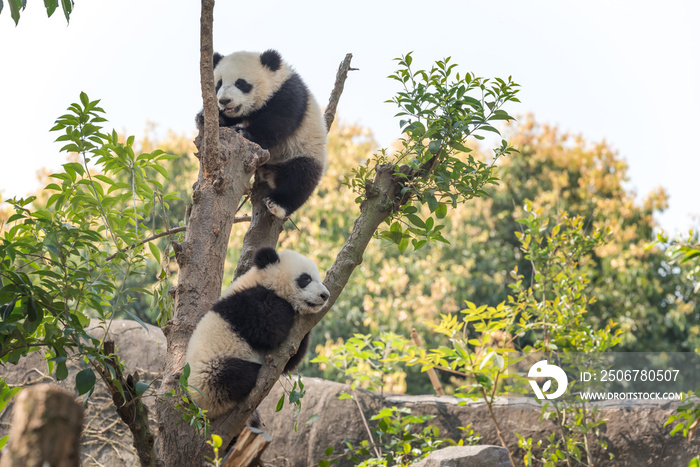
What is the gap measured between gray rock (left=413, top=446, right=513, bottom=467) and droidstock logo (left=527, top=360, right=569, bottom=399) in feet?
2.05

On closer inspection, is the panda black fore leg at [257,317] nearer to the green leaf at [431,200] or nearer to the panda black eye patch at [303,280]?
the panda black eye patch at [303,280]

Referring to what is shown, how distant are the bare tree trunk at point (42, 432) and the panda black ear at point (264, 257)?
249 centimetres

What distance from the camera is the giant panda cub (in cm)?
329

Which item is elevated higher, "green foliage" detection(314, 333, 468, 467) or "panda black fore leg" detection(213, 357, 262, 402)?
"panda black fore leg" detection(213, 357, 262, 402)

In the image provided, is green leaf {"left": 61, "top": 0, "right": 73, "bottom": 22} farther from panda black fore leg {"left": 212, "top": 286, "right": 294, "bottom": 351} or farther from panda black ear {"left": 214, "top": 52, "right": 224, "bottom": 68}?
panda black ear {"left": 214, "top": 52, "right": 224, "bottom": 68}

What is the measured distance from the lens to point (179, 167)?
15.3 meters

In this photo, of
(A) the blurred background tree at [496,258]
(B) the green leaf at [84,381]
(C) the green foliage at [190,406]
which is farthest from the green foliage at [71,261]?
(A) the blurred background tree at [496,258]

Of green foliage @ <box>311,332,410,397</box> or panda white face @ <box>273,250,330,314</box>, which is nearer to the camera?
panda white face @ <box>273,250,330,314</box>

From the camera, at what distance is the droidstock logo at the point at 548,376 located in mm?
4852

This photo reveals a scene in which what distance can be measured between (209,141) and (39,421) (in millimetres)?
2443

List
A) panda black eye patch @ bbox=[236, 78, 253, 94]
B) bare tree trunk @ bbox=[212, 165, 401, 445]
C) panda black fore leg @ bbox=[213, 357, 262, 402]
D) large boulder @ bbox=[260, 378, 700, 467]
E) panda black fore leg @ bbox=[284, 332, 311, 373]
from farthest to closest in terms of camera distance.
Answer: large boulder @ bbox=[260, 378, 700, 467] → panda black eye patch @ bbox=[236, 78, 253, 94] → panda black fore leg @ bbox=[284, 332, 311, 373] → panda black fore leg @ bbox=[213, 357, 262, 402] → bare tree trunk @ bbox=[212, 165, 401, 445]

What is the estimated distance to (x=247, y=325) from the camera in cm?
344

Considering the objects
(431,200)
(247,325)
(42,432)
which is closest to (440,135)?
(431,200)

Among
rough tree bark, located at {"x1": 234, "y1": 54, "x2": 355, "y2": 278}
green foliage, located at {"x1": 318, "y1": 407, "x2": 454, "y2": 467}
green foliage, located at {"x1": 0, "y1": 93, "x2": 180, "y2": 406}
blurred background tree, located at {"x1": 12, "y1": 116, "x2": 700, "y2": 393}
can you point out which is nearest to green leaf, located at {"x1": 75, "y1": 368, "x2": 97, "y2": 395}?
green foliage, located at {"x1": 0, "y1": 93, "x2": 180, "y2": 406}
